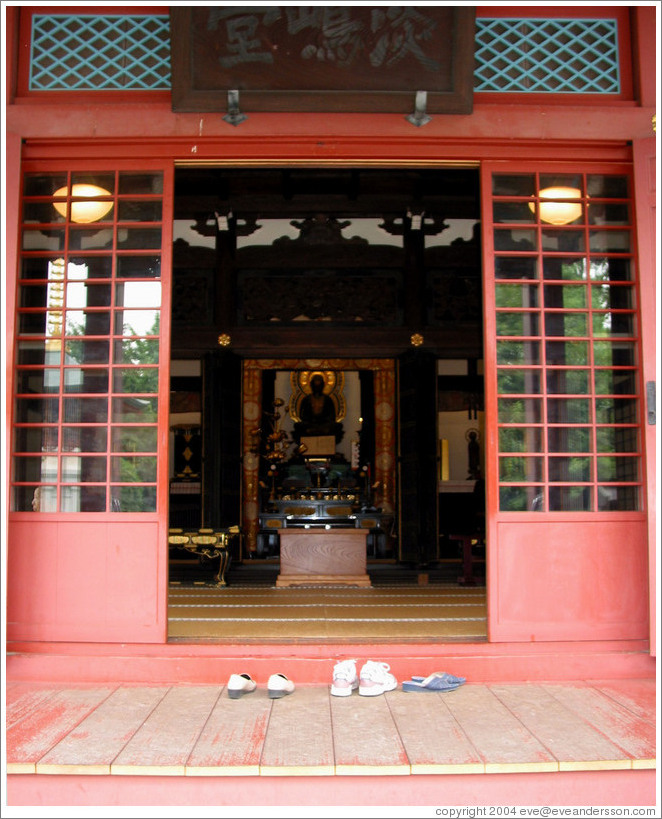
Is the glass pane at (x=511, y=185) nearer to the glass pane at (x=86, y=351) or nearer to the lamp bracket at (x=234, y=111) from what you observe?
the lamp bracket at (x=234, y=111)

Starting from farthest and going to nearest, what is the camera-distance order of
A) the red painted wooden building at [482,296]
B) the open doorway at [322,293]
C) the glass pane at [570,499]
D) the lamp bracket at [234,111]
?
the open doorway at [322,293], the glass pane at [570,499], the red painted wooden building at [482,296], the lamp bracket at [234,111]

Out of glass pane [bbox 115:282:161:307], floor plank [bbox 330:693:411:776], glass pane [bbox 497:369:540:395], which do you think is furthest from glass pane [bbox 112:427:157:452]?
glass pane [bbox 497:369:540:395]

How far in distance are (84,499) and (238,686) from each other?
3.72 feet

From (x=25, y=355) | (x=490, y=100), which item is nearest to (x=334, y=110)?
(x=490, y=100)

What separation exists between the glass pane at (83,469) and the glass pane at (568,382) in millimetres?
2160

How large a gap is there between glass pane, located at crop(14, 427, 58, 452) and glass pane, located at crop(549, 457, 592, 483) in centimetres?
236

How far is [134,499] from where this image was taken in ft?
11.4

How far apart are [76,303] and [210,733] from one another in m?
2.06

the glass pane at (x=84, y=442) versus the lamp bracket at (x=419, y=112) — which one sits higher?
the lamp bracket at (x=419, y=112)

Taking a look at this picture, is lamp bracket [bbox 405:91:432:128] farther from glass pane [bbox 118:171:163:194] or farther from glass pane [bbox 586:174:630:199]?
glass pane [bbox 118:171:163:194]

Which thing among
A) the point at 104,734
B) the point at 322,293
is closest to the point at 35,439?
the point at 104,734

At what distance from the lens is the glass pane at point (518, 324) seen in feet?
11.7

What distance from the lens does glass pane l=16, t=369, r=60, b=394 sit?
3.55 metres

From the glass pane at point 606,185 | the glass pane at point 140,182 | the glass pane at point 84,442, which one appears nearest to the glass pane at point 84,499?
the glass pane at point 84,442
